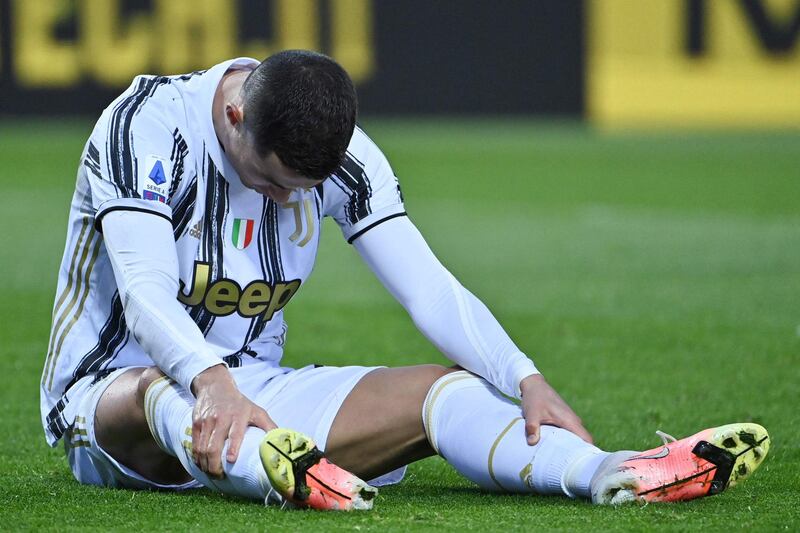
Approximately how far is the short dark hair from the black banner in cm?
1428

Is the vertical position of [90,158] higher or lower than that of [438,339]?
higher

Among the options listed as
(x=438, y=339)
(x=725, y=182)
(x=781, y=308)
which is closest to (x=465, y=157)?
(x=725, y=182)

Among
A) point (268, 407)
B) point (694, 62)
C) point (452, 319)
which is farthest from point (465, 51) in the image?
point (268, 407)

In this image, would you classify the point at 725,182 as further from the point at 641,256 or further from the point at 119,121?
the point at 119,121

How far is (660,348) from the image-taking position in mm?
5504

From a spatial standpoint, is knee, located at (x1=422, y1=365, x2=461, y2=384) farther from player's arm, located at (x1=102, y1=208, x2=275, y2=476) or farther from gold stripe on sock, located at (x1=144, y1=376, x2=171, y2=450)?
gold stripe on sock, located at (x1=144, y1=376, x2=171, y2=450)

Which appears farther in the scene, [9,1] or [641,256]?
[9,1]

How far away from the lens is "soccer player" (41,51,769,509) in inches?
109

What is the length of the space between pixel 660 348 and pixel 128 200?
10.0ft

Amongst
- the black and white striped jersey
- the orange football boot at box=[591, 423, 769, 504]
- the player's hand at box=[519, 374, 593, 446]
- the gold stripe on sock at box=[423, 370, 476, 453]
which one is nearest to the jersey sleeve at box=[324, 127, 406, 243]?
the black and white striped jersey

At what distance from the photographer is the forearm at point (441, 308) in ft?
10.3

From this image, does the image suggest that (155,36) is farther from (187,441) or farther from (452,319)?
(187,441)

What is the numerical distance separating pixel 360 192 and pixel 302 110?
0.57 meters

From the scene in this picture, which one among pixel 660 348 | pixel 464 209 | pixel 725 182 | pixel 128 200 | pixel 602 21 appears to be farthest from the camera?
pixel 602 21
